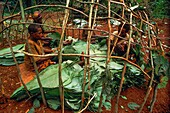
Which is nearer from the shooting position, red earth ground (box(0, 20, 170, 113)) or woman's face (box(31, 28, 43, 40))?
red earth ground (box(0, 20, 170, 113))

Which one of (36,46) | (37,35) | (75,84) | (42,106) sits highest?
(37,35)

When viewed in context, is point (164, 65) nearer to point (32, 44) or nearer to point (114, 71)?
point (114, 71)

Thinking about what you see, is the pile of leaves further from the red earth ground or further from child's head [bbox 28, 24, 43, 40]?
child's head [bbox 28, 24, 43, 40]

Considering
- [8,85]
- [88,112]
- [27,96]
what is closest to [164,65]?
[88,112]

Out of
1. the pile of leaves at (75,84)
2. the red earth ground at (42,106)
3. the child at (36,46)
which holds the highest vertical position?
the child at (36,46)

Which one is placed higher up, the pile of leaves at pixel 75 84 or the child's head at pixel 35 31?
the child's head at pixel 35 31

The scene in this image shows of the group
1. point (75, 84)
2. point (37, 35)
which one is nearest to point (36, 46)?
point (37, 35)

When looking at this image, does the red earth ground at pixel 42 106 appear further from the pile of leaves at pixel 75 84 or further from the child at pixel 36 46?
the child at pixel 36 46

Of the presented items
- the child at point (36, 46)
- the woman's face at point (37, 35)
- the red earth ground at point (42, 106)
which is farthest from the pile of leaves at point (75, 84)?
the woman's face at point (37, 35)

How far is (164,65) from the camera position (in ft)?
7.20

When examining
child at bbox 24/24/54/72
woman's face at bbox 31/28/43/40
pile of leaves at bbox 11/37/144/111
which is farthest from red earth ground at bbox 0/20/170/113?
woman's face at bbox 31/28/43/40

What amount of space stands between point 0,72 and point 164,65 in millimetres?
2731

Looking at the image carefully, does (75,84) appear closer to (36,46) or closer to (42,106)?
(42,106)

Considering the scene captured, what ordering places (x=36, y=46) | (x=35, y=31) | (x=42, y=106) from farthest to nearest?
(x=36, y=46), (x=35, y=31), (x=42, y=106)
